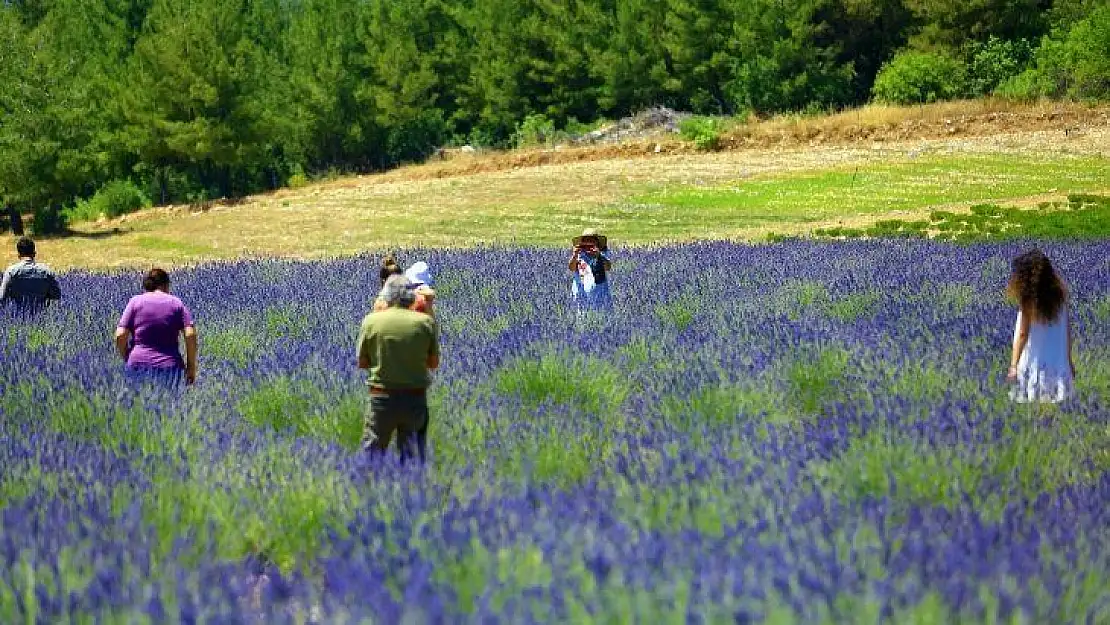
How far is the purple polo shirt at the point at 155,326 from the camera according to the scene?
6.62 metres

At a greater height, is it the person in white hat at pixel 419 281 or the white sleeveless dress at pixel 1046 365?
the person in white hat at pixel 419 281

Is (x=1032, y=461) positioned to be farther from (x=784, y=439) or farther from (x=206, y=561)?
(x=206, y=561)

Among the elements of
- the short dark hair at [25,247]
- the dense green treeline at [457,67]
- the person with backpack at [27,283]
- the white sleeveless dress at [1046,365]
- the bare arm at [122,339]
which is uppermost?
the dense green treeline at [457,67]

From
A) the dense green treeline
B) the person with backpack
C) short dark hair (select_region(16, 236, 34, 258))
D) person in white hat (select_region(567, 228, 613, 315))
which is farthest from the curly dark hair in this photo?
the dense green treeline

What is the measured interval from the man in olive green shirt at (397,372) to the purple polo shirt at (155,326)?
2.01m

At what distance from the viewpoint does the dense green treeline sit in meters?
36.6

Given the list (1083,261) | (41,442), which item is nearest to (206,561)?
(41,442)

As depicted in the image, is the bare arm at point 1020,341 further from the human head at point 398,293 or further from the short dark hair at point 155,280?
the short dark hair at point 155,280

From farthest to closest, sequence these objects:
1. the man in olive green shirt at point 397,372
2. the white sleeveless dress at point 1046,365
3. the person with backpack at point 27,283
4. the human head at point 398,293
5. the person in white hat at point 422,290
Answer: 1. the person with backpack at point 27,283
2. the person in white hat at point 422,290
3. the white sleeveless dress at point 1046,365
4. the human head at point 398,293
5. the man in olive green shirt at point 397,372

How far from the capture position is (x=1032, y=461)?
14.5ft

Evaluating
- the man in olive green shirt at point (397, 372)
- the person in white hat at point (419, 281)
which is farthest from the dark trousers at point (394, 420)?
the person in white hat at point (419, 281)

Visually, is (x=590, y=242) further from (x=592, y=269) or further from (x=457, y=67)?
(x=457, y=67)

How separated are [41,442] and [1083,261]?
11211mm

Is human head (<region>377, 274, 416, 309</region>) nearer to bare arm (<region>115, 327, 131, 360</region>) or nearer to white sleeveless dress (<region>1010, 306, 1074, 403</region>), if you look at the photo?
bare arm (<region>115, 327, 131, 360</region>)
